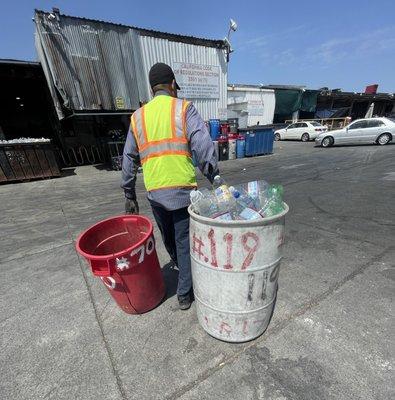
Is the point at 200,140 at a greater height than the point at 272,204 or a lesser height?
greater

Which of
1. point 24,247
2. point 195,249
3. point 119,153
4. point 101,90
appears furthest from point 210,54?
point 195,249

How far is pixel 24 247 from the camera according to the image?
12.8ft

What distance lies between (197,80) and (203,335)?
491 inches

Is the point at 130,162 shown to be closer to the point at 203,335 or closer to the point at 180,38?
the point at 203,335

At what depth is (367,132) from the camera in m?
13.3

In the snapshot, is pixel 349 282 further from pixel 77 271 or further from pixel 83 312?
pixel 77 271

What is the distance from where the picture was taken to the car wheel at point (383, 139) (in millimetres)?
13026

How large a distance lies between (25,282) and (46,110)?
44.4ft

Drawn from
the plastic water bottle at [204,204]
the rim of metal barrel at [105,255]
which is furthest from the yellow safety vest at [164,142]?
the rim of metal barrel at [105,255]

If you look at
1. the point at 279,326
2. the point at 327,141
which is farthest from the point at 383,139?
the point at 279,326

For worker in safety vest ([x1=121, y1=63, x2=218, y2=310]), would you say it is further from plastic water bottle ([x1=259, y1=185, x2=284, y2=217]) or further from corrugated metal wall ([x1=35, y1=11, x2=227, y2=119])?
corrugated metal wall ([x1=35, y1=11, x2=227, y2=119])

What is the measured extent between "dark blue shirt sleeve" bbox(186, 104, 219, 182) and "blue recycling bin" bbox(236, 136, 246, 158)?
10859 mm

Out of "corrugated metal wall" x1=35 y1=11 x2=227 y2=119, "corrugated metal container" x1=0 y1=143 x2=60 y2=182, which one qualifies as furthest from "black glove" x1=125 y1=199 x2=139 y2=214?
"corrugated metal wall" x1=35 y1=11 x2=227 y2=119

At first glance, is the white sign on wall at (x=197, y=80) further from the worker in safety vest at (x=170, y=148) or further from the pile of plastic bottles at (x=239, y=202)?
the pile of plastic bottles at (x=239, y=202)
